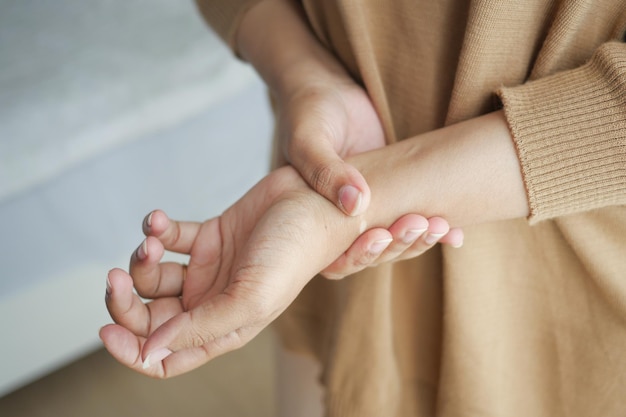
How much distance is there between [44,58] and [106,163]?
326 millimetres

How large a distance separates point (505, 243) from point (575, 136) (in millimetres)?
150

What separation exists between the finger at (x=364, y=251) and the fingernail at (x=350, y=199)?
1.1 inches

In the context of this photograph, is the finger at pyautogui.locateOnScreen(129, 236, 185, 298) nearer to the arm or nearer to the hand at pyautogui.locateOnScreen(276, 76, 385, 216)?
the arm

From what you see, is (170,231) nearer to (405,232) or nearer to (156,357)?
(156,357)

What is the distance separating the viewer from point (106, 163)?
1.35 meters

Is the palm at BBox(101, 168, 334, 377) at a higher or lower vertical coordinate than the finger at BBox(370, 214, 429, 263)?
higher

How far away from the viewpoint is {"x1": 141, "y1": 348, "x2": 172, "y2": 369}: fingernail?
577mm

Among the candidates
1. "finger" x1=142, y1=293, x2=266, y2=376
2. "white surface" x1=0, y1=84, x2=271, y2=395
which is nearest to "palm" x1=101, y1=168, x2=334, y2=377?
"finger" x1=142, y1=293, x2=266, y2=376

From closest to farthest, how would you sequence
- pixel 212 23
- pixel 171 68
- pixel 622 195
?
1. pixel 622 195
2. pixel 212 23
3. pixel 171 68

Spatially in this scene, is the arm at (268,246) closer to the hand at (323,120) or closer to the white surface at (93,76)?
the hand at (323,120)

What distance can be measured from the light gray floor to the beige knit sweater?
75cm

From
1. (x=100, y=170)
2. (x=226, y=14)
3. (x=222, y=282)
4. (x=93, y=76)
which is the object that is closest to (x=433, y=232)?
(x=222, y=282)

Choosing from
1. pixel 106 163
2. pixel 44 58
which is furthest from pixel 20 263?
pixel 44 58

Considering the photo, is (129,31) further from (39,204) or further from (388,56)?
(388,56)
